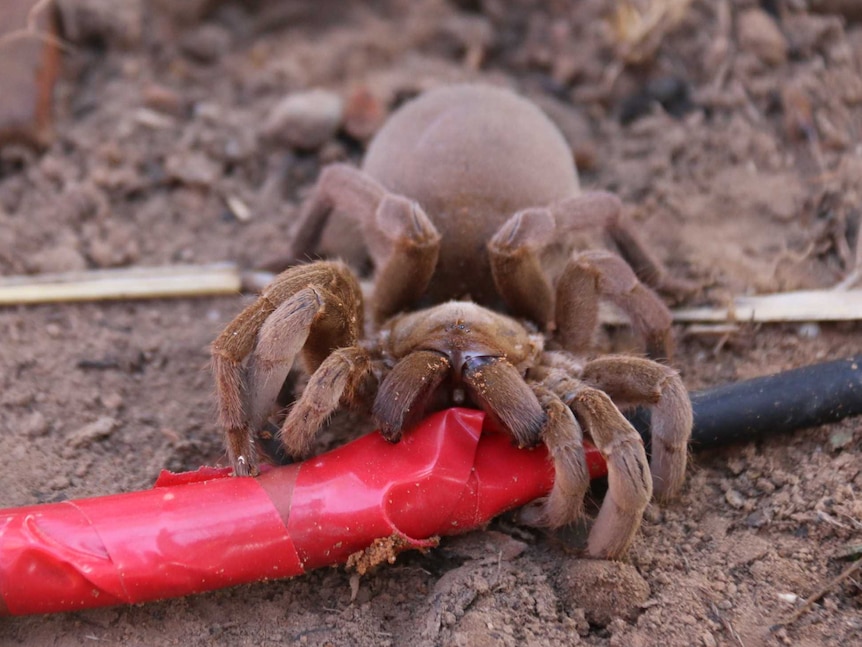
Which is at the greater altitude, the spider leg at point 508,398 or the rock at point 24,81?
the rock at point 24,81

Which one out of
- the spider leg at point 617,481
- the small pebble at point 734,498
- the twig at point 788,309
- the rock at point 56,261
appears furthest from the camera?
the rock at point 56,261

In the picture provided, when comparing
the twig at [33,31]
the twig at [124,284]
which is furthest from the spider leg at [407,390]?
the twig at [33,31]

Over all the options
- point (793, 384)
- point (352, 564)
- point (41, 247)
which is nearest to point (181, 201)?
point (41, 247)

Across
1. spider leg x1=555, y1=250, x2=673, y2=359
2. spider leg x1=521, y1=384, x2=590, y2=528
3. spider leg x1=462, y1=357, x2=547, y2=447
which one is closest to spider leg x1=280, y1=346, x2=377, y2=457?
spider leg x1=462, y1=357, x2=547, y2=447

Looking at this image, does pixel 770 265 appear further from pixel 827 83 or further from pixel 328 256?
pixel 328 256

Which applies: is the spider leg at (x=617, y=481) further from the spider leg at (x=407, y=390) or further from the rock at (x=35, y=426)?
the rock at (x=35, y=426)

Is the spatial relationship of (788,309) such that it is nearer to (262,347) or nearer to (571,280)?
(571,280)

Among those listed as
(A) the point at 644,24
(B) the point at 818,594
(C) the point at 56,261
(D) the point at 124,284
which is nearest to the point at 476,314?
(B) the point at 818,594

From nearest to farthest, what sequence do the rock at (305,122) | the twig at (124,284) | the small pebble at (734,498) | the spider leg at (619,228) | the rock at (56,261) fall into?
the small pebble at (734,498) → the spider leg at (619,228) → the twig at (124,284) → the rock at (56,261) → the rock at (305,122)
